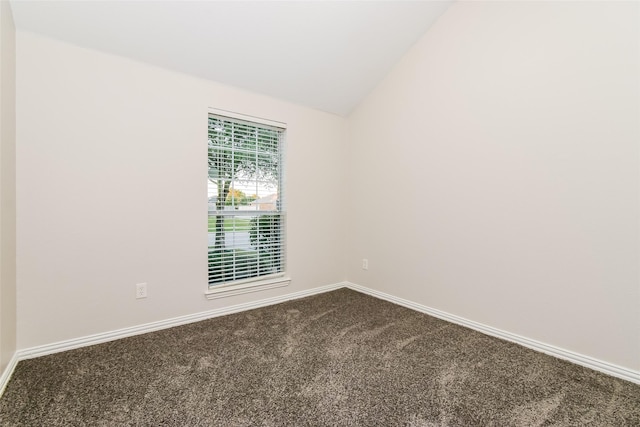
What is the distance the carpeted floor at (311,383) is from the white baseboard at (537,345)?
60mm

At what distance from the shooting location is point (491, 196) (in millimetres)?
2322

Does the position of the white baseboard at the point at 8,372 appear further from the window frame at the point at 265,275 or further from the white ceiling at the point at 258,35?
the white ceiling at the point at 258,35

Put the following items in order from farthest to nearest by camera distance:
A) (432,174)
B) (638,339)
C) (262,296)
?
(262,296) → (432,174) → (638,339)

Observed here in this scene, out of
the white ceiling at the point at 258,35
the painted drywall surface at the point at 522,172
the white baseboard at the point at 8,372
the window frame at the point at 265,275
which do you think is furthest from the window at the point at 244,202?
the white baseboard at the point at 8,372

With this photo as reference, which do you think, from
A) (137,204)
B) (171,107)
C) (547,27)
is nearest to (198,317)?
(137,204)

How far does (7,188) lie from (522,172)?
10.8ft

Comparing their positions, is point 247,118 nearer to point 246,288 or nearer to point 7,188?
point 246,288

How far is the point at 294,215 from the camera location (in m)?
3.22

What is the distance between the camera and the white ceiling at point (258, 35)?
1972 mm

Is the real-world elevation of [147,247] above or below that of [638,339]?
above

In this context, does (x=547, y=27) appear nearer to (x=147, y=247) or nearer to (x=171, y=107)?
(x=171, y=107)

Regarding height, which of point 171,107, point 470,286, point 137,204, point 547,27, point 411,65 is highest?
point 411,65

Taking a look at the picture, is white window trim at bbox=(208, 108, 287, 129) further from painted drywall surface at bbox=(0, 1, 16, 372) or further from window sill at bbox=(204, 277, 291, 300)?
window sill at bbox=(204, 277, 291, 300)

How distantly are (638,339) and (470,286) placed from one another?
38.2 inches
